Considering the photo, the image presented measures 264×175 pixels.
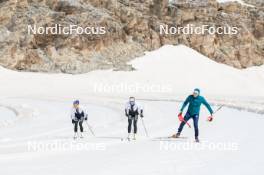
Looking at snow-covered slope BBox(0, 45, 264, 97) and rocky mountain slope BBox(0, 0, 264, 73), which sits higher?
rocky mountain slope BBox(0, 0, 264, 73)

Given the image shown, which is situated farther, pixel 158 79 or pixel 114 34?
pixel 114 34

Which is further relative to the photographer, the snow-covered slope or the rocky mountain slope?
the rocky mountain slope

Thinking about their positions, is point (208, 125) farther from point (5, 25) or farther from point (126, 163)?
point (5, 25)

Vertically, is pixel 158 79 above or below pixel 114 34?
below

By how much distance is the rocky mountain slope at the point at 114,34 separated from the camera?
62.9 metres

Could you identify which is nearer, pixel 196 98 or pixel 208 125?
pixel 196 98

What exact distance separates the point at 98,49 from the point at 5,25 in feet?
47.3

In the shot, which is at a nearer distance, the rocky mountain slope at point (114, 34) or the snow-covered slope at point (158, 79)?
the snow-covered slope at point (158, 79)

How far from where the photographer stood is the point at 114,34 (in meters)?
66.4

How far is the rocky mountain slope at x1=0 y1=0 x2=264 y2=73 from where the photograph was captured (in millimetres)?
62875

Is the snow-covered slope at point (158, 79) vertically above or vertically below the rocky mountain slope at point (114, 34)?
below

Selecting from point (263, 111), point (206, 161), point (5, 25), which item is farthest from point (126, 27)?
point (206, 161)

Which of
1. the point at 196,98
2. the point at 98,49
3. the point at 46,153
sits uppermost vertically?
the point at 98,49

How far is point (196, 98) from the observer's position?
14766mm
